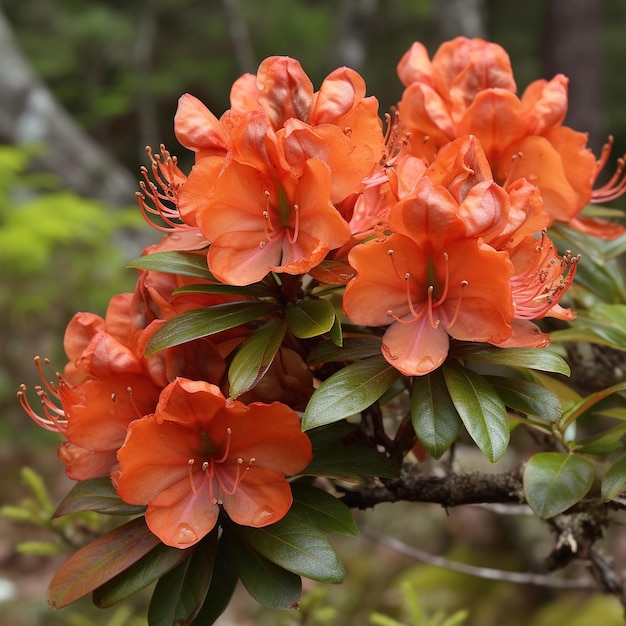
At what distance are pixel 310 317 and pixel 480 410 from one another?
18cm

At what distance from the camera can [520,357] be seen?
2.39 feet

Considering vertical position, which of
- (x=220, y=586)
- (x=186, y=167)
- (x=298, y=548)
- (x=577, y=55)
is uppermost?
(x=298, y=548)

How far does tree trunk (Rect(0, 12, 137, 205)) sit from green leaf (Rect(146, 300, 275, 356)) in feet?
12.7

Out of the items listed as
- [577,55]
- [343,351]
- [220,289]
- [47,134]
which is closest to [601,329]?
[343,351]

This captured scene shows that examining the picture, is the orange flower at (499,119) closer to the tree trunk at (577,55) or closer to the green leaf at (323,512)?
the green leaf at (323,512)

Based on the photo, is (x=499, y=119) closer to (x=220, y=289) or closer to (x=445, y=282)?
(x=445, y=282)

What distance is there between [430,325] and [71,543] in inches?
33.0

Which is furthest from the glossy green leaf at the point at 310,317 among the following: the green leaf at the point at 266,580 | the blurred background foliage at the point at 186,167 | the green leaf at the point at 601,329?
the blurred background foliage at the point at 186,167

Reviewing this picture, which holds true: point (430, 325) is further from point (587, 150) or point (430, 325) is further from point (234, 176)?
point (587, 150)

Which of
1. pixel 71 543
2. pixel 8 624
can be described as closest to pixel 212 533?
pixel 71 543

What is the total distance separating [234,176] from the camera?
73 centimetres

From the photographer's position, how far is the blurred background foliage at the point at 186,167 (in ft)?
9.57

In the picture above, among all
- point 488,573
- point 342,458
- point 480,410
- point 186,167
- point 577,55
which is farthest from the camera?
point 186,167

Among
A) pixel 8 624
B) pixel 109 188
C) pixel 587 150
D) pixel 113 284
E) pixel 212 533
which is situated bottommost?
pixel 8 624
